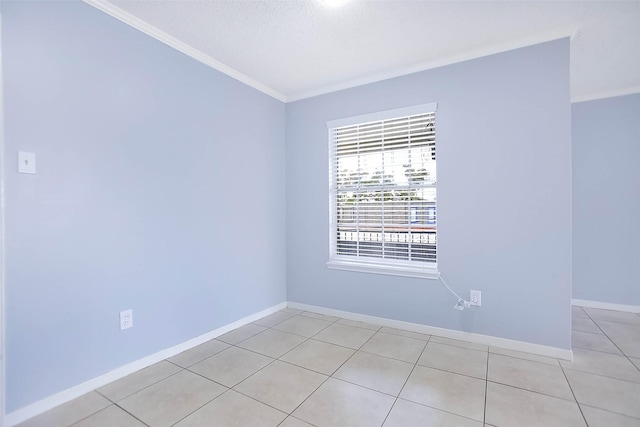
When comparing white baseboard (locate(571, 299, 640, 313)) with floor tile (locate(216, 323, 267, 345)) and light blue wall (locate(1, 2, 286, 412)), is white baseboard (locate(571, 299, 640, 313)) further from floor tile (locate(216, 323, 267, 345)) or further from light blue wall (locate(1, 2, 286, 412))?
light blue wall (locate(1, 2, 286, 412))

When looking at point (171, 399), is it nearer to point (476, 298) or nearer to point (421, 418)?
point (421, 418)

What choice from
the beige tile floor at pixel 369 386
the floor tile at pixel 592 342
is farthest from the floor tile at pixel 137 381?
the floor tile at pixel 592 342

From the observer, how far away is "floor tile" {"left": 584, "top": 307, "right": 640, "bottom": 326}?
3.14 meters

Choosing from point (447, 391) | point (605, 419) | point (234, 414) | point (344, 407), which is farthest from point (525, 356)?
point (234, 414)

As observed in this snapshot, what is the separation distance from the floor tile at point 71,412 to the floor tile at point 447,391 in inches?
72.8

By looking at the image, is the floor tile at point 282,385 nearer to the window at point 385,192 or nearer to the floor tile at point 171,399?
the floor tile at point 171,399

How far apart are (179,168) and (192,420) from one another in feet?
5.87

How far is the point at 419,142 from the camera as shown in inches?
115

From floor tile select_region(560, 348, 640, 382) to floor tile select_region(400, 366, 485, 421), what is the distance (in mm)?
863

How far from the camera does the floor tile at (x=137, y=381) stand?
6.22ft

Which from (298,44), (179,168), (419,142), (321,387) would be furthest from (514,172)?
(179,168)

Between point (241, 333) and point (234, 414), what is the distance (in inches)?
47.0

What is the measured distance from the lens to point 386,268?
303cm

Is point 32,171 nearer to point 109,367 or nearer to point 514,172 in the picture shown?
point 109,367
